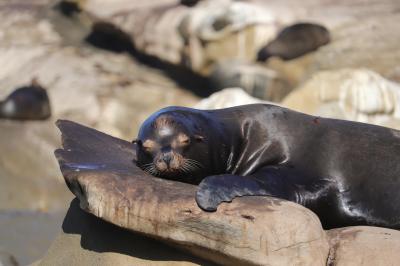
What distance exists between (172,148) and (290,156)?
835 mm

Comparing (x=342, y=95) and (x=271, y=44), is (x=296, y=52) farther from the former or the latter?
(x=342, y=95)

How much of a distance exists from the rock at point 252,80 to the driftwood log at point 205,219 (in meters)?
9.11

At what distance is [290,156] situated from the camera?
535 cm

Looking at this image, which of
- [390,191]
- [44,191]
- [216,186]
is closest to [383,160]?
[390,191]

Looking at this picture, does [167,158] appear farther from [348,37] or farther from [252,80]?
[348,37]

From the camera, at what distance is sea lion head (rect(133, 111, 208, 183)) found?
16.1 feet

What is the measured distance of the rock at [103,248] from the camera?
4.47 metres

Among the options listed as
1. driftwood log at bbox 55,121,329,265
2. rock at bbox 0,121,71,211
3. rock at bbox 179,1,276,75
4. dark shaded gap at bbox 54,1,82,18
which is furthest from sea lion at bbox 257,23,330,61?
driftwood log at bbox 55,121,329,265

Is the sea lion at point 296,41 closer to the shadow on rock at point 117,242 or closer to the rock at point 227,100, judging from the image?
the rock at point 227,100

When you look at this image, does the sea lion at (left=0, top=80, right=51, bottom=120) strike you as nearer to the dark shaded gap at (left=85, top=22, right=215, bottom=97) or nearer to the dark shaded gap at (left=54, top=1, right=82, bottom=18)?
the dark shaded gap at (left=85, top=22, right=215, bottom=97)

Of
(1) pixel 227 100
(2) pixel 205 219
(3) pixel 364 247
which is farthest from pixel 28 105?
(3) pixel 364 247

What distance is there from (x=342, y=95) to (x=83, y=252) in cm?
574

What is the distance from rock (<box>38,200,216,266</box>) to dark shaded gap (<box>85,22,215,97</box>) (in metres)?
9.92

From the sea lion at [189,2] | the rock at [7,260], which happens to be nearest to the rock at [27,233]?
the rock at [7,260]
